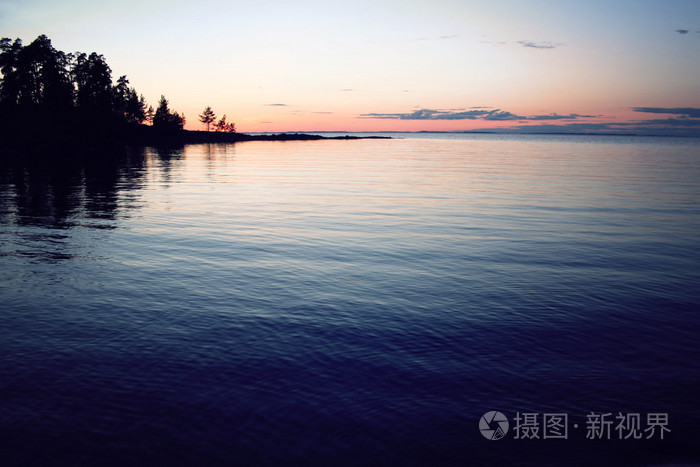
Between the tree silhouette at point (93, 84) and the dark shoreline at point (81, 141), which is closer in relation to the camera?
the dark shoreline at point (81, 141)

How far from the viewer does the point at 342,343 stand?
911 cm

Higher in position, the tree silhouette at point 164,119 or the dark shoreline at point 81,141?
the tree silhouette at point 164,119

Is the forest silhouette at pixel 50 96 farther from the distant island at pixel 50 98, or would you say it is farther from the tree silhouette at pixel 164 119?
the tree silhouette at pixel 164 119

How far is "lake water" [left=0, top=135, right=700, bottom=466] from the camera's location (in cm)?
630

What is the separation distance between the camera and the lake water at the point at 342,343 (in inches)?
248

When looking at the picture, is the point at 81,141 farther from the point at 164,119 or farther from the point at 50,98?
the point at 164,119

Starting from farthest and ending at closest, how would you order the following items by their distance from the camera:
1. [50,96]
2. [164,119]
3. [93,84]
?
[164,119] → [93,84] → [50,96]

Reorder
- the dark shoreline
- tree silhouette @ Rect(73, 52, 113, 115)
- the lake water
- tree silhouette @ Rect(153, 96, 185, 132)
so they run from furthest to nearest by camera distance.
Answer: tree silhouette @ Rect(153, 96, 185, 132) < tree silhouette @ Rect(73, 52, 113, 115) < the dark shoreline < the lake water

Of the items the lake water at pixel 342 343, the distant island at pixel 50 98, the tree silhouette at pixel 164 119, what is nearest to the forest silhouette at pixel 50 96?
the distant island at pixel 50 98

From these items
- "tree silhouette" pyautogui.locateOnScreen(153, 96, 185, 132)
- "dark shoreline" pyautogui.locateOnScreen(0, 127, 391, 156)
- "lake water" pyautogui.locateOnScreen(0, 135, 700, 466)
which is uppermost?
"tree silhouette" pyautogui.locateOnScreen(153, 96, 185, 132)

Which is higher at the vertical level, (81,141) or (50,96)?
(50,96)

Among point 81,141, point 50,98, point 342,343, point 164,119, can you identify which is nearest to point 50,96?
point 50,98

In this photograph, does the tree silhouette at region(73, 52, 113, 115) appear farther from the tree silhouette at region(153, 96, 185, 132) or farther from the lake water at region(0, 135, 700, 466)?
the lake water at region(0, 135, 700, 466)

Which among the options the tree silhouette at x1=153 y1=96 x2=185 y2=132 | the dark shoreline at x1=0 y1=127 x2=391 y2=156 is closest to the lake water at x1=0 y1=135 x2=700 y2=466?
the dark shoreline at x1=0 y1=127 x2=391 y2=156
